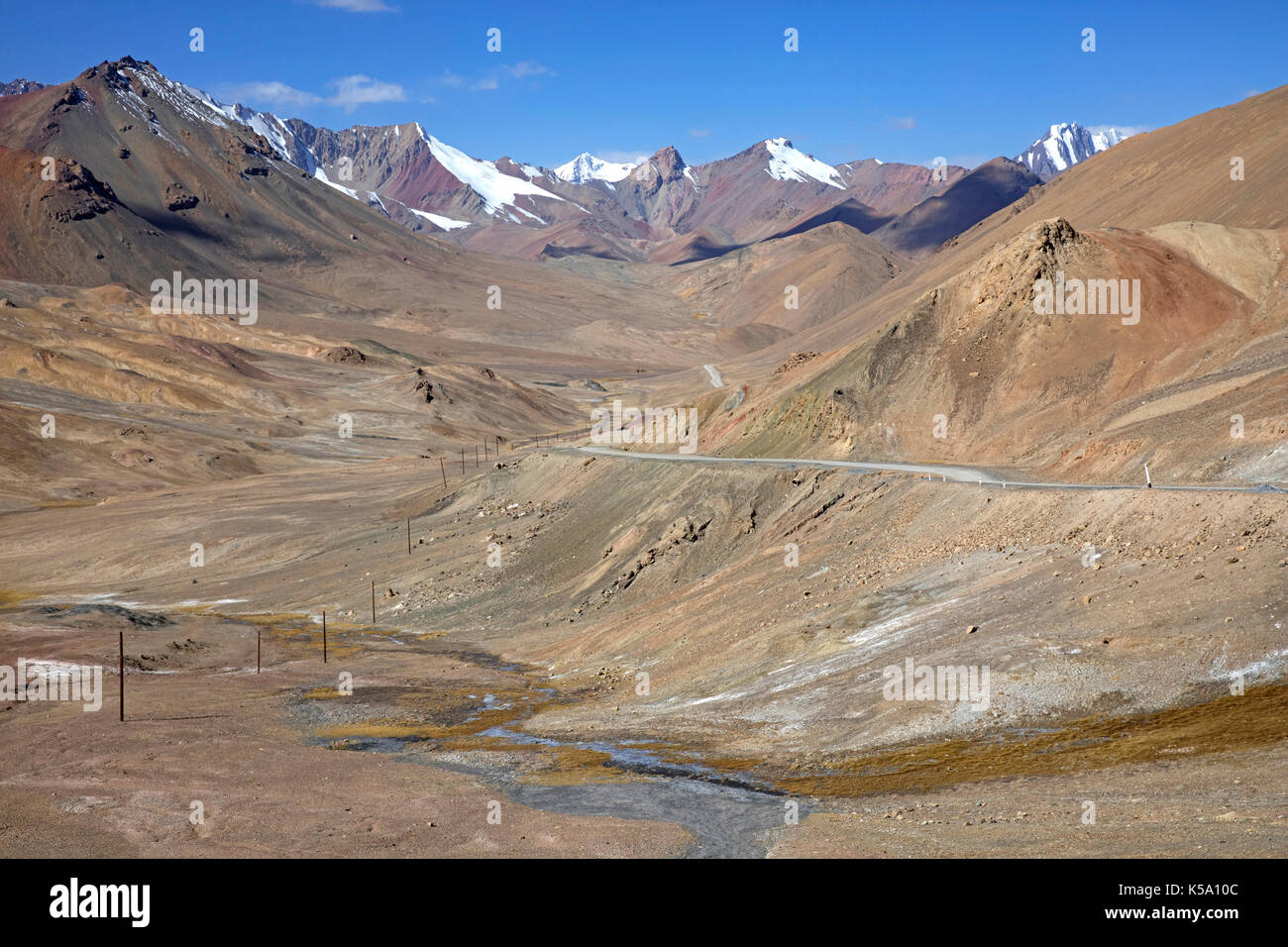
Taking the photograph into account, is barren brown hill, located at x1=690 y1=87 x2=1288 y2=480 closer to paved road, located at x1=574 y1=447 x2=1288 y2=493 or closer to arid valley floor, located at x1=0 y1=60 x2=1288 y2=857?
arid valley floor, located at x1=0 y1=60 x2=1288 y2=857

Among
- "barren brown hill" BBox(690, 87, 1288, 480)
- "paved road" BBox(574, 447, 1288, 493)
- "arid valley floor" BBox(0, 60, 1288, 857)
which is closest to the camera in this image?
"arid valley floor" BBox(0, 60, 1288, 857)

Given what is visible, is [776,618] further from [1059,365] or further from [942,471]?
[1059,365]

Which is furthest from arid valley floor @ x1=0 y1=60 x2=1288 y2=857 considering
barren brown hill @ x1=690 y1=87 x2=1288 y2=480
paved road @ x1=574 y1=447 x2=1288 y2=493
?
paved road @ x1=574 y1=447 x2=1288 y2=493

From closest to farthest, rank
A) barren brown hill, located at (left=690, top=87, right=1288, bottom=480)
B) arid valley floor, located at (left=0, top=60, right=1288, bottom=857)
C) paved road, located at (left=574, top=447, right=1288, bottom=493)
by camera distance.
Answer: arid valley floor, located at (left=0, top=60, right=1288, bottom=857), paved road, located at (left=574, top=447, right=1288, bottom=493), barren brown hill, located at (left=690, top=87, right=1288, bottom=480)

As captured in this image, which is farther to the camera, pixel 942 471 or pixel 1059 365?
pixel 1059 365

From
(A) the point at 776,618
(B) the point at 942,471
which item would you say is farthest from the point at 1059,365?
(A) the point at 776,618

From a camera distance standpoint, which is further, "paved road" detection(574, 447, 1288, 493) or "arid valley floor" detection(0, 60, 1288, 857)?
"paved road" detection(574, 447, 1288, 493)

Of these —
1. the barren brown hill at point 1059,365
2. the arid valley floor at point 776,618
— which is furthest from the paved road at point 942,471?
the barren brown hill at point 1059,365

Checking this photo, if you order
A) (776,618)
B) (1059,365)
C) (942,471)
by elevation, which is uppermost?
(1059,365)

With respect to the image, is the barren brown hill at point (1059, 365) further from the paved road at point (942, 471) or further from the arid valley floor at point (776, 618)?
the paved road at point (942, 471)

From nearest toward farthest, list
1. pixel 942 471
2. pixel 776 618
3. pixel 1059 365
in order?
pixel 776 618 → pixel 942 471 → pixel 1059 365

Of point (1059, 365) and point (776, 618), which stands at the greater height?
point (1059, 365)
